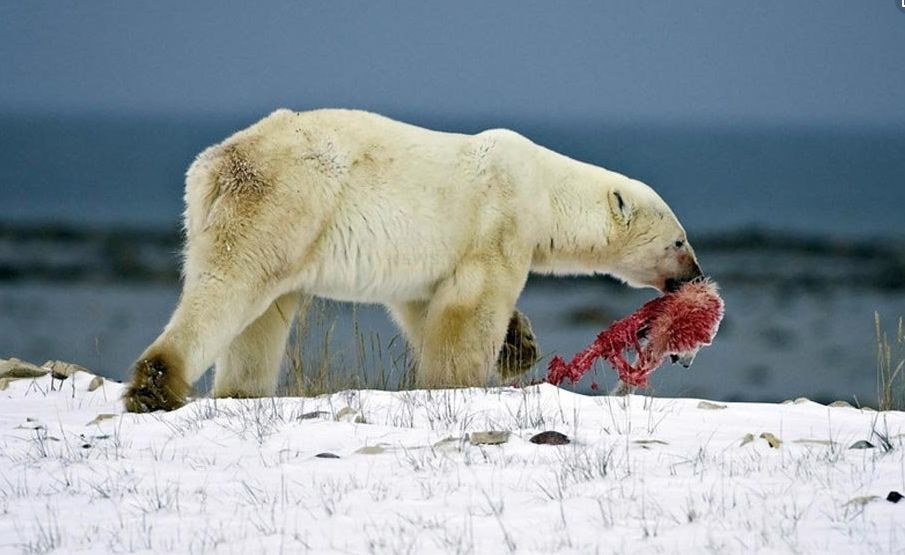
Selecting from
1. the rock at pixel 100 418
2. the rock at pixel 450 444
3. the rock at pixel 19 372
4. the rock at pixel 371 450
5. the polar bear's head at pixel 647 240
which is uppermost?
the polar bear's head at pixel 647 240

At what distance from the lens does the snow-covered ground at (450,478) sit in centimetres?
493

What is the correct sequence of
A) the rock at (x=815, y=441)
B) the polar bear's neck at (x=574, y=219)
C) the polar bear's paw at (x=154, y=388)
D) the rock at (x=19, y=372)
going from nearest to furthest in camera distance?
the rock at (x=815, y=441), the polar bear's paw at (x=154, y=388), the rock at (x=19, y=372), the polar bear's neck at (x=574, y=219)

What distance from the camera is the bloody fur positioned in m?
9.29

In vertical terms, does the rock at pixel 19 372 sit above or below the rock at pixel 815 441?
above

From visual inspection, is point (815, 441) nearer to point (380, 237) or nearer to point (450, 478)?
point (450, 478)

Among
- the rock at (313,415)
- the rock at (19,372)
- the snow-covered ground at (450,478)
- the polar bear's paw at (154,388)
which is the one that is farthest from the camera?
the rock at (19,372)

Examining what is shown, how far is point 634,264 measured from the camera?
10.3 meters

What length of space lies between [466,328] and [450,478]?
3.44 metres

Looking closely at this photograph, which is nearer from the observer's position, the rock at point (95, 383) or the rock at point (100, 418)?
the rock at point (100, 418)

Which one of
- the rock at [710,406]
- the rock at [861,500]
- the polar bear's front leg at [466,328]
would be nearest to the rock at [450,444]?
the rock at [861,500]

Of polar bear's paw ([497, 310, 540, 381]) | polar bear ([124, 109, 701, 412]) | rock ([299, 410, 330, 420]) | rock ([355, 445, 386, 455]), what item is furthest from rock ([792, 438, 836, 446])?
polar bear's paw ([497, 310, 540, 381])

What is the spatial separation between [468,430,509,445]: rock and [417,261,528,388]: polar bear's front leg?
267 centimetres

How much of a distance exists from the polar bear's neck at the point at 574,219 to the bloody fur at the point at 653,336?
24.8 inches

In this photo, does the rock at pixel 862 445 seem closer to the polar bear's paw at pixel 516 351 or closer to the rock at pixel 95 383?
the polar bear's paw at pixel 516 351
